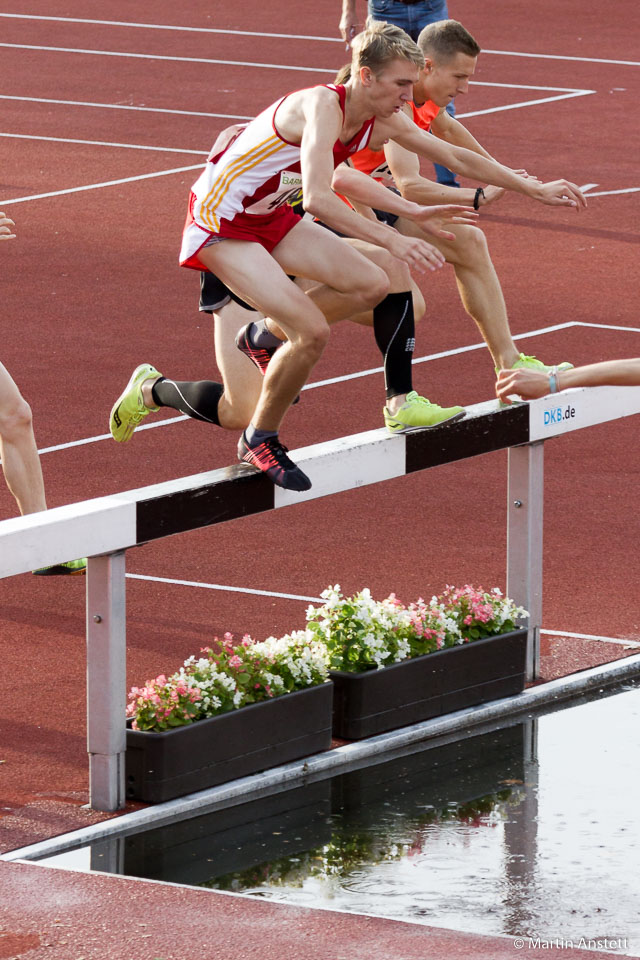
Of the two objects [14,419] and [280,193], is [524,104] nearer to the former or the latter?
[14,419]

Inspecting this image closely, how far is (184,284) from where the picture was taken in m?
16.1

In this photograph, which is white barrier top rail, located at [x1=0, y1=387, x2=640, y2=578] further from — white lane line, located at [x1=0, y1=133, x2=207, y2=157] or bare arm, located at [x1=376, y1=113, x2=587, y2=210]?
white lane line, located at [x1=0, y1=133, x2=207, y2=157]

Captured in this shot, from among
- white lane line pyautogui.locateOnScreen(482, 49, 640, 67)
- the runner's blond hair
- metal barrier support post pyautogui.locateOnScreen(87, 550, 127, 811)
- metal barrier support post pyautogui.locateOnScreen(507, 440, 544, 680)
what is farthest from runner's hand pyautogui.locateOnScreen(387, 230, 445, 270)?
white lane line pyautogui.locateOnScreen(482, 49, 640, 67)

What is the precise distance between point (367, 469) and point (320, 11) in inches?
1034

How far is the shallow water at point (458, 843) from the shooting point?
20.5ft

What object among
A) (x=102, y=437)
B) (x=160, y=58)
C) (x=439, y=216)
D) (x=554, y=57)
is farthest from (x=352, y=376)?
(x=554, y=57)

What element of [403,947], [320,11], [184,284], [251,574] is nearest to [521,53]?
[320,11]

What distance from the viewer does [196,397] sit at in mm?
8336

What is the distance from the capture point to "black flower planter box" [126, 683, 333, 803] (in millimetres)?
7121

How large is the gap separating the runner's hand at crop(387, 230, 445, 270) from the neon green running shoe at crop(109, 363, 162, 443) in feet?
5.48

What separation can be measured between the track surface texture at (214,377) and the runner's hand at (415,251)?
2.18 metres

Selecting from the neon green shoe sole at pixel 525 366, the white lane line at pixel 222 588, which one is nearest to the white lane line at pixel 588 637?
the white lane line at pixel 222 588

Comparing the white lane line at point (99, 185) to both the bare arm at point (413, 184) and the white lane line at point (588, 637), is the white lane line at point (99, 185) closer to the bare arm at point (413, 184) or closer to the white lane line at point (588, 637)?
the bare arm at point (413, 184)

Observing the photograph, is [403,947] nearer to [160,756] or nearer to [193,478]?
[160,756]
